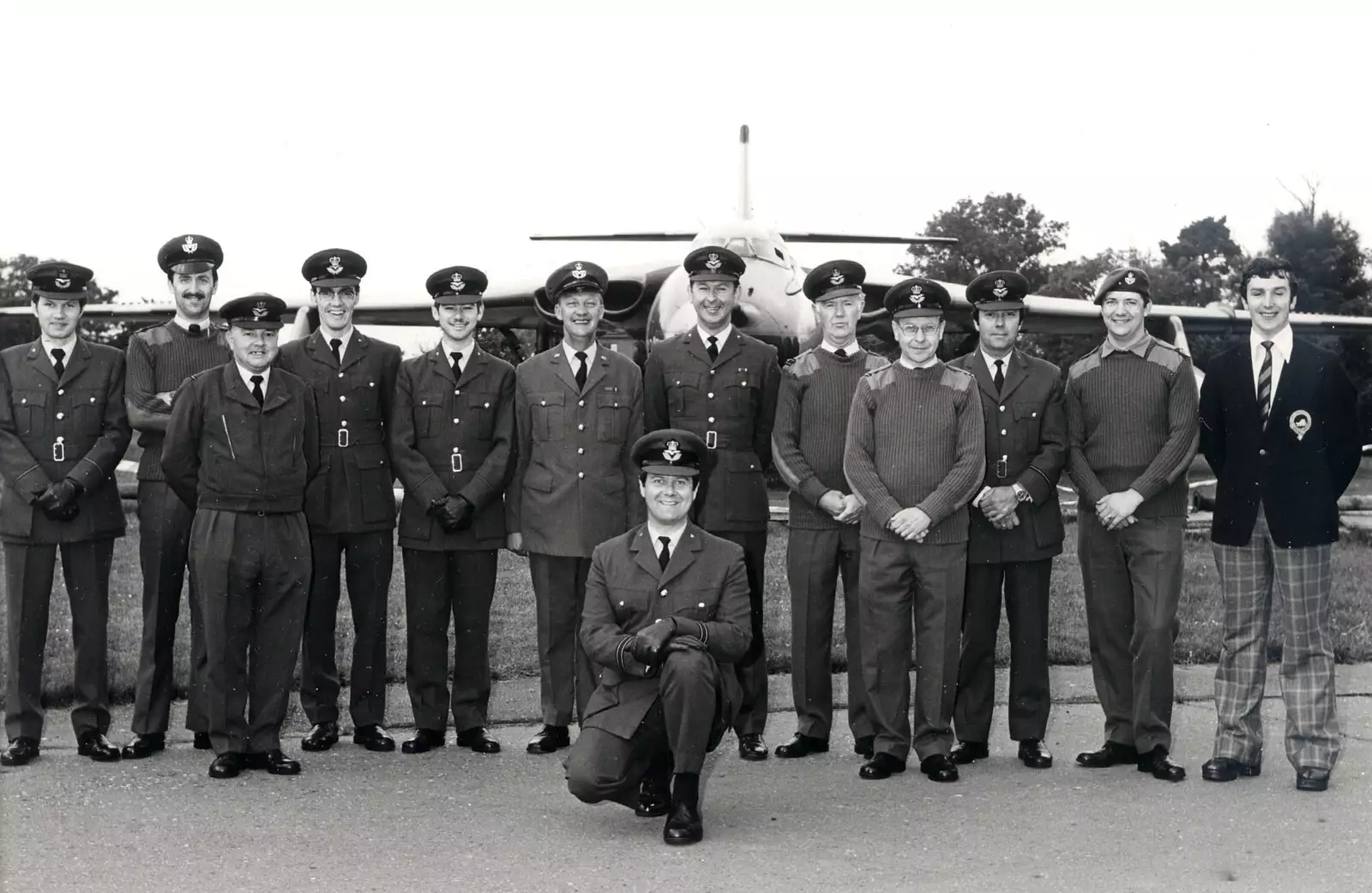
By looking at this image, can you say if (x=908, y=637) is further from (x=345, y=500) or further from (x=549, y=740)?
(x=345, y=500)

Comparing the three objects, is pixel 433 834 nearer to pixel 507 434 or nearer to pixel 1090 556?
pixel 507 434

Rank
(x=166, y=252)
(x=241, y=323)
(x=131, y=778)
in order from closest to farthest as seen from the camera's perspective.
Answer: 1. (x=131, y=778)
2. (x=241, y=323)
3. (x=166, y=252)

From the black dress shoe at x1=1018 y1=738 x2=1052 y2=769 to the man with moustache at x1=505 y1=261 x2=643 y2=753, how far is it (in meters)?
1.94

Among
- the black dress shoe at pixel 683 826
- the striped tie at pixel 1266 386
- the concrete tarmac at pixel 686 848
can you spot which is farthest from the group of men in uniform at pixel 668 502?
the black dress shoe at pixel 683 826

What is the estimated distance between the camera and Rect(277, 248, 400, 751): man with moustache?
6.02 meters

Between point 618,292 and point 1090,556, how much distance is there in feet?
37.8

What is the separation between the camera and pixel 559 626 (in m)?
6.09

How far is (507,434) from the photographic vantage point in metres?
6.17

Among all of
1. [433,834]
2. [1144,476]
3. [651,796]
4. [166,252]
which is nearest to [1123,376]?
[1144,476]

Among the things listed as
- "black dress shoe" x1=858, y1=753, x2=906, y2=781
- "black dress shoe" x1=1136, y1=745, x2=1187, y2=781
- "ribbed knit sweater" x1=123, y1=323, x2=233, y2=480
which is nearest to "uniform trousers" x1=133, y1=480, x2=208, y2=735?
"ribbed knit sweater" x1=123, y1=323, x2=233, y2=480

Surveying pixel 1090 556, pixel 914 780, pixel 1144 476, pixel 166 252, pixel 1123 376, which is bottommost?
pixel 914 780

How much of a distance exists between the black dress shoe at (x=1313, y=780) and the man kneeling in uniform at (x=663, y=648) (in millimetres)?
2212

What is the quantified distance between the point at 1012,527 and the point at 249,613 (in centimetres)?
322

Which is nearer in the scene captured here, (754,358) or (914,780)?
(914,780)
